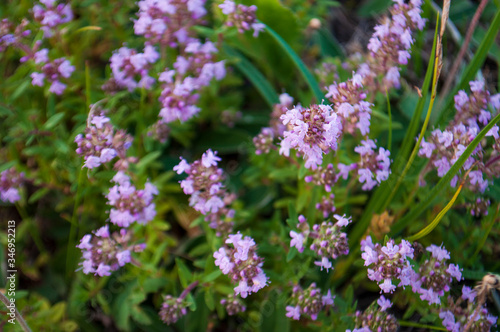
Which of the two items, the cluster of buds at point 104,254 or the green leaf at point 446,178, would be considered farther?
the cluster of buds at point 104,254

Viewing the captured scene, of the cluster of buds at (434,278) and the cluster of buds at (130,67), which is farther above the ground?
the cluster of buds at (130,67)

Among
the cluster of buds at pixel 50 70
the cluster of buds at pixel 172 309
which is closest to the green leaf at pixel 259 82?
the cluster of buds at pixel 50 70

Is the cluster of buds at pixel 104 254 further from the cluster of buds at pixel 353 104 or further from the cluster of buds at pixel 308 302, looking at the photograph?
the cluster of buds at pixel 353 104

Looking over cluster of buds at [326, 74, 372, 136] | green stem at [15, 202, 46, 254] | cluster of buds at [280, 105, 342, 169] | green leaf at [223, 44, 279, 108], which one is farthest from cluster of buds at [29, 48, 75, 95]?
cluster of buds at [326, 74, 372, 136]

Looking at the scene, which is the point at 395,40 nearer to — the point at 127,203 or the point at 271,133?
the point at 271,133

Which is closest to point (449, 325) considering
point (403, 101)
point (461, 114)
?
point (461, 114)

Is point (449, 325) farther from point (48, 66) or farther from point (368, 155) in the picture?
point (48, 66)
